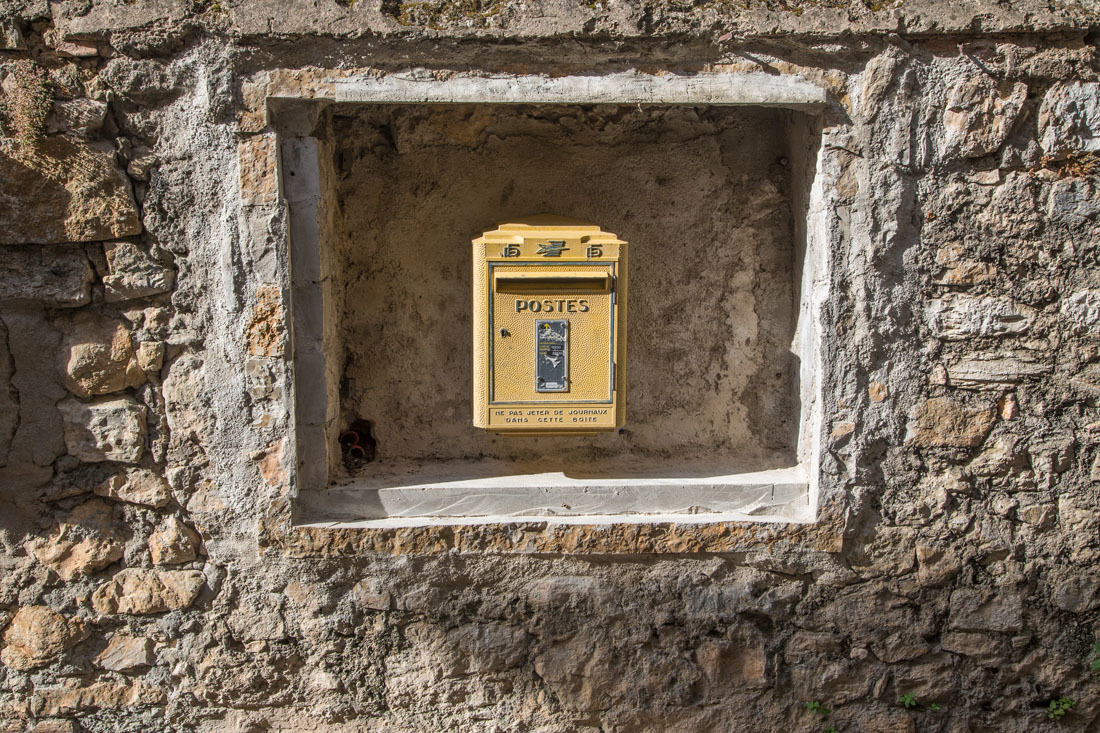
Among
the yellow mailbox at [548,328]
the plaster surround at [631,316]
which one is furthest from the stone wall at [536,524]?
the yellow mailbox at [548,328]

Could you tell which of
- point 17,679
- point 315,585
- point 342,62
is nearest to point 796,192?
point 342,62

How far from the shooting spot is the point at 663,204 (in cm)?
286

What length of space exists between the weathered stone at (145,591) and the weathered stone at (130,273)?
0.81 meters

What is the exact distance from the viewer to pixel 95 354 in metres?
2.39

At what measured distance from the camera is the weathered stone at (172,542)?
8.15 feet

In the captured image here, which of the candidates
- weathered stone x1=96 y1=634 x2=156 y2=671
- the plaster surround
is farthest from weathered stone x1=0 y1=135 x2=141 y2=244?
weathered stone x1=96 y1=634 x2=156 y2=671

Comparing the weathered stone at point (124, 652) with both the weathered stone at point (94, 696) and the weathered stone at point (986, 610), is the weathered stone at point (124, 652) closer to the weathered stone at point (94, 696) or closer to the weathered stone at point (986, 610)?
the weathered stone at point (94, 696)

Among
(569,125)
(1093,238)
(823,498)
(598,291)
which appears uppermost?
(569,125)

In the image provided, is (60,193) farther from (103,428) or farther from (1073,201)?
(1073,201)

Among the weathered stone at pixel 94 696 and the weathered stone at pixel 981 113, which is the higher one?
the weathered stone at pixel 981 113

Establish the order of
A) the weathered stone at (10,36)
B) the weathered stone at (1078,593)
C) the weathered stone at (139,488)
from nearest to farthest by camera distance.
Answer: the weathered stone at (10,36)
the weathered stone at (139,488)
the weathered stone at (1078,593)

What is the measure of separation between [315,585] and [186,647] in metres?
0.43

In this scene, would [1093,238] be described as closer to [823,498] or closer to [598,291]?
[823,498]

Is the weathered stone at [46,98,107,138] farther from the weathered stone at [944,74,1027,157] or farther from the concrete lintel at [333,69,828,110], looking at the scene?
the weathered stone at [944,74,1027,157]
